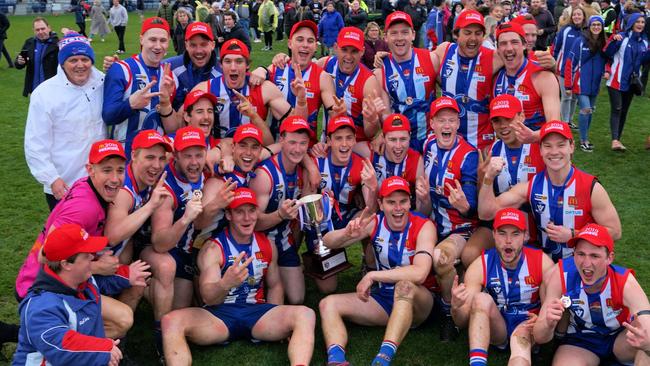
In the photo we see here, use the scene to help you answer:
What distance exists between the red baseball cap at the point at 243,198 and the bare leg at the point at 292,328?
997mm

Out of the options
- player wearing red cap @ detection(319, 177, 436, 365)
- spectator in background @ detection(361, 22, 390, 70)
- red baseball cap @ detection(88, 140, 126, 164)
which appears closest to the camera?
red baseball cap @ detection(88, 140, 126, 164)

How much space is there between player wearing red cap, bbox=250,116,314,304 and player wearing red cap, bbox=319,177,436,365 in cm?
63

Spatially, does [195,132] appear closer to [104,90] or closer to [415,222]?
[104,90]

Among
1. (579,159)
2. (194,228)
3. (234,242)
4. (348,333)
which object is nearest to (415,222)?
(348,333)

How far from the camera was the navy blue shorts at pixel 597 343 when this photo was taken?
5.42 metres

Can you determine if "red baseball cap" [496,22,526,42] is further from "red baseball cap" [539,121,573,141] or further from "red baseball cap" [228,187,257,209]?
"red baseball cap" [228,187,257,209]

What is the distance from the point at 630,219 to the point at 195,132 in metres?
6.07

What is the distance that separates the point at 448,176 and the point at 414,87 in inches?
52.3

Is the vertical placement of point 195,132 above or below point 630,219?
above

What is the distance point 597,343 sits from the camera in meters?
5.45

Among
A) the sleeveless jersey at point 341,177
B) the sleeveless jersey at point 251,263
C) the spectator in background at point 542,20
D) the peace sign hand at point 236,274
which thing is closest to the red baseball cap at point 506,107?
the sleeveless jersey at point 341,177

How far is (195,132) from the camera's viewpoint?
624 cm

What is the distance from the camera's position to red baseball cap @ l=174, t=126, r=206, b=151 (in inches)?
242

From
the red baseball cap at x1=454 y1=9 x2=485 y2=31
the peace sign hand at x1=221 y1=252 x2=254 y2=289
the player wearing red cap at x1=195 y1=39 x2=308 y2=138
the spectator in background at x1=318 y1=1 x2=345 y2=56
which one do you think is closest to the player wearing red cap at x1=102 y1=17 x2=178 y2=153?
the player wearing red cap at x1=195 y1=39 x2=308 y2=138
